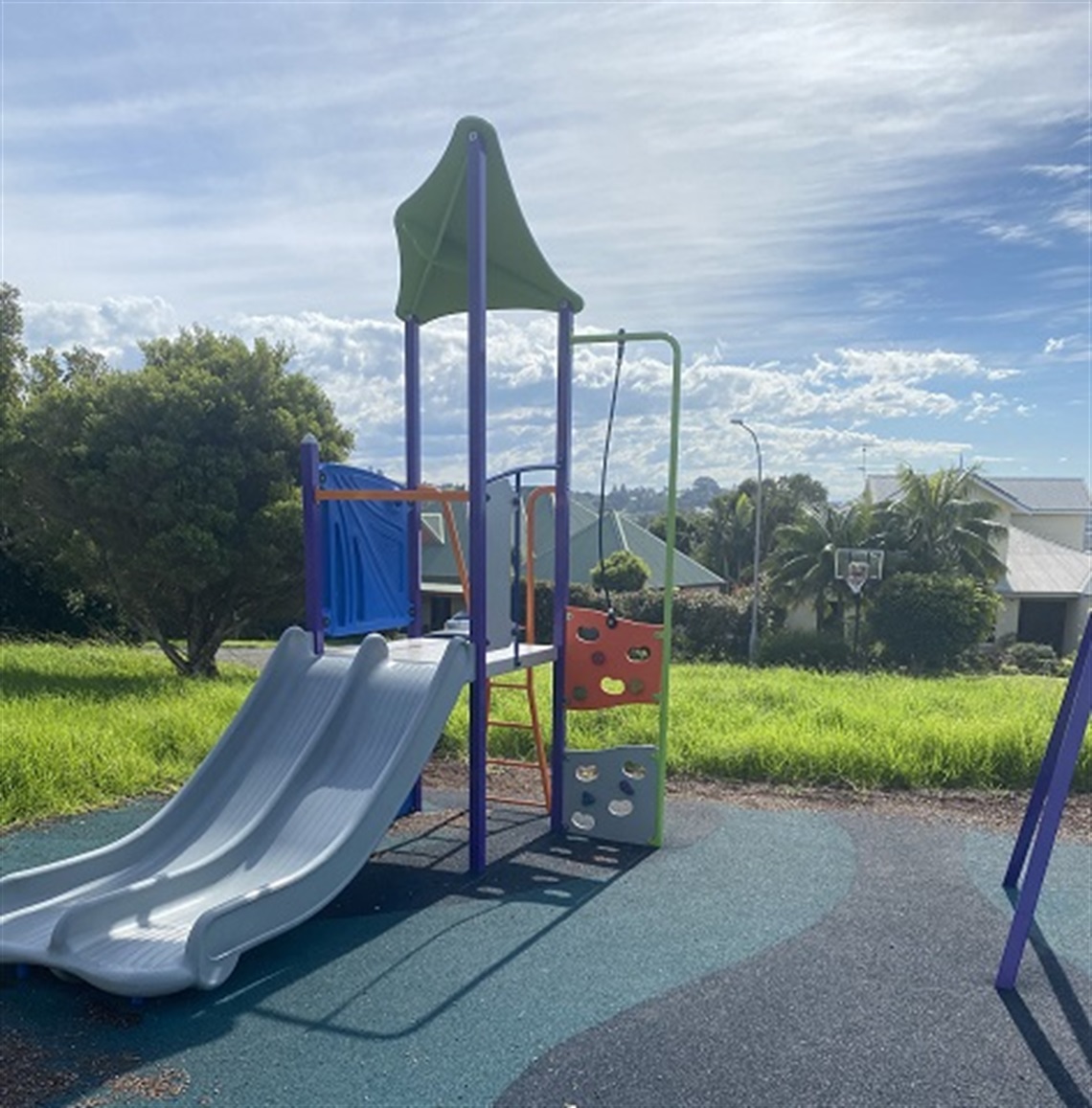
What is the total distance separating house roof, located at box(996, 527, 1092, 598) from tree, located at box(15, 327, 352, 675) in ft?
81.3

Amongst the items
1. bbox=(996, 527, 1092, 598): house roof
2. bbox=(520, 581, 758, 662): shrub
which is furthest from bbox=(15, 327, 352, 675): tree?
bbox=(996, 527, 1092, 598): house roof

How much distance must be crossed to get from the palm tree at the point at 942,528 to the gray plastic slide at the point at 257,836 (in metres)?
23.4

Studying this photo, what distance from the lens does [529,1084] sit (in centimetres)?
310

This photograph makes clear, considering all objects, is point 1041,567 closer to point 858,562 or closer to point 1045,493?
point 1045,493

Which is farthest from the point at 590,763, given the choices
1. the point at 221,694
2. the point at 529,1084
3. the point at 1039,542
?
the point at 1039,542

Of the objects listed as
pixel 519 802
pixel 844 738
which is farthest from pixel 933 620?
pixel 519 802

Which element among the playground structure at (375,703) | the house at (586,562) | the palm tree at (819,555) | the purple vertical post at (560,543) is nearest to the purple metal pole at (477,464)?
the playground structure at (375,703)

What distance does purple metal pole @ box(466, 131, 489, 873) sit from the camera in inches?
186

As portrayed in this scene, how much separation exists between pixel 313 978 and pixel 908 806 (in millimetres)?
4257

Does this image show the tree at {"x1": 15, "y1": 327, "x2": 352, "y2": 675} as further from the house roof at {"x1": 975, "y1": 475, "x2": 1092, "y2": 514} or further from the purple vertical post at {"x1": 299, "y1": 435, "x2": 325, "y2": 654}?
the house roof at {"x1": 975, "y1": 475, "x2": 1092, "y2": 514}

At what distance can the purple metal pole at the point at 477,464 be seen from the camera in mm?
4723

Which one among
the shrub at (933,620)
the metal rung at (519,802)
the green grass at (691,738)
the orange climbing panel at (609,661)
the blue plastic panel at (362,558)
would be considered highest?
the blue plastic panel at (362,558)

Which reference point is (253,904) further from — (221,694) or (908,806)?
(221,694)

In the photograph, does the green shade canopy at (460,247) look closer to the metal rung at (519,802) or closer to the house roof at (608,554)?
the metal rung at (519,802)
